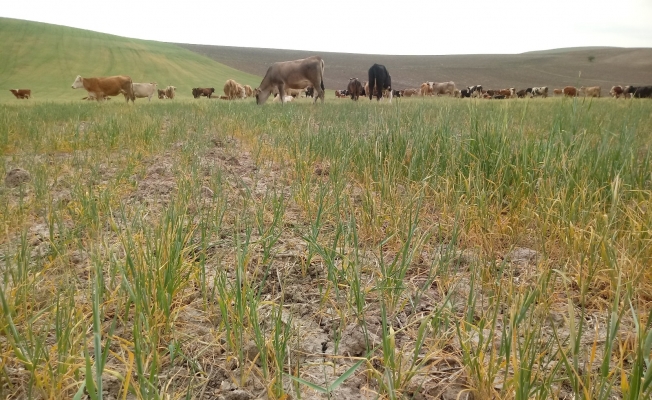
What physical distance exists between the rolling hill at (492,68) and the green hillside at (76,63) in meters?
14.7

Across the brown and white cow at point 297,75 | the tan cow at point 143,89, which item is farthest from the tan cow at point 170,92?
the brown and white cow at point 297,75

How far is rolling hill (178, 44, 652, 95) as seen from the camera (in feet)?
201

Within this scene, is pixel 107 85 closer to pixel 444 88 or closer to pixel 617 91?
pixel 444 88

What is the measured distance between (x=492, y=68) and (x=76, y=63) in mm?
68782

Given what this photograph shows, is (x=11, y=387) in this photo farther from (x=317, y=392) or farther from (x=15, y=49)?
(x=15, y=49)

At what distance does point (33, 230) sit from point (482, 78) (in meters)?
73.4

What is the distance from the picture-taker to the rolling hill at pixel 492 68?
61156 mm

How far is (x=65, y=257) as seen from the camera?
1.74 meters

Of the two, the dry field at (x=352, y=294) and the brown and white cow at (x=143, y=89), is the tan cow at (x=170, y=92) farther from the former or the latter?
the dry field at (x=352, y=294)

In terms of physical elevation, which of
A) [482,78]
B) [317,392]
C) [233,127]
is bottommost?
[317,392]

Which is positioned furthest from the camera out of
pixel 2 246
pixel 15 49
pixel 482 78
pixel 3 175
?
pixel 482 78

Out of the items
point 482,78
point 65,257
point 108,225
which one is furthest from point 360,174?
point 482,78

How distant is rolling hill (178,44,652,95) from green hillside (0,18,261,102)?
14.7m

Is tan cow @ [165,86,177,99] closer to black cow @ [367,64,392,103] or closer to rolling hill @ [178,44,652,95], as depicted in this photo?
black cow @ [367,64,392,103]
